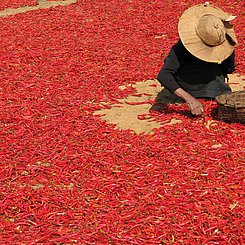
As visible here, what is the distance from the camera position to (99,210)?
4746 mm

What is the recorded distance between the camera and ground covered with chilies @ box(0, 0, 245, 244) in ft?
14.6

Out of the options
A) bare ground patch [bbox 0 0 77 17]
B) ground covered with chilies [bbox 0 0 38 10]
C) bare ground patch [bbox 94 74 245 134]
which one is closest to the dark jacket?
bare ground patch [bbox 94 74 245 134]

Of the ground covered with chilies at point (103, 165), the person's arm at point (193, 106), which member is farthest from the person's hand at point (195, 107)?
the ground covered with chilies at point (103, 165)

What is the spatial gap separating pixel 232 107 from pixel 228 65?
3.88ft

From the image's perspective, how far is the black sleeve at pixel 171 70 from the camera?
6297mm

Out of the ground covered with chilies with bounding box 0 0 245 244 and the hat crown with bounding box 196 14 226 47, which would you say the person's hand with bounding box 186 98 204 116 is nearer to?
the ground covered with chilies with bounding box 0 0 245 244

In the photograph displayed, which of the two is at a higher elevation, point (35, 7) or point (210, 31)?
point (210, 31)

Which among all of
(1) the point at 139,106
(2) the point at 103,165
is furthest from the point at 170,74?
(2) the point at 103,165

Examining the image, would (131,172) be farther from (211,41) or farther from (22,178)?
(211,41)

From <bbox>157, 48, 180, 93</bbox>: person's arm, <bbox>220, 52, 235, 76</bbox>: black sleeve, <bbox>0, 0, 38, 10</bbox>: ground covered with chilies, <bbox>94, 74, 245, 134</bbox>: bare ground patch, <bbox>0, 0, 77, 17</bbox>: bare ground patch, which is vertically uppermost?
<bbox>157, 48, 180, 93</bbox>: person's arm

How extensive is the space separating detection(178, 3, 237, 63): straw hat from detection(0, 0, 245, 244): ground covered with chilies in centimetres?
84

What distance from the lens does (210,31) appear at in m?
6.30

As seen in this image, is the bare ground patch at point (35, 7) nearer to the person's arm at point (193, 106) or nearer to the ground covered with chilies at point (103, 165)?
the ground covered with chilies at point (103, 165)

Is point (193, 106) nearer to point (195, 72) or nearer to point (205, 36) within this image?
point (195, 72)
